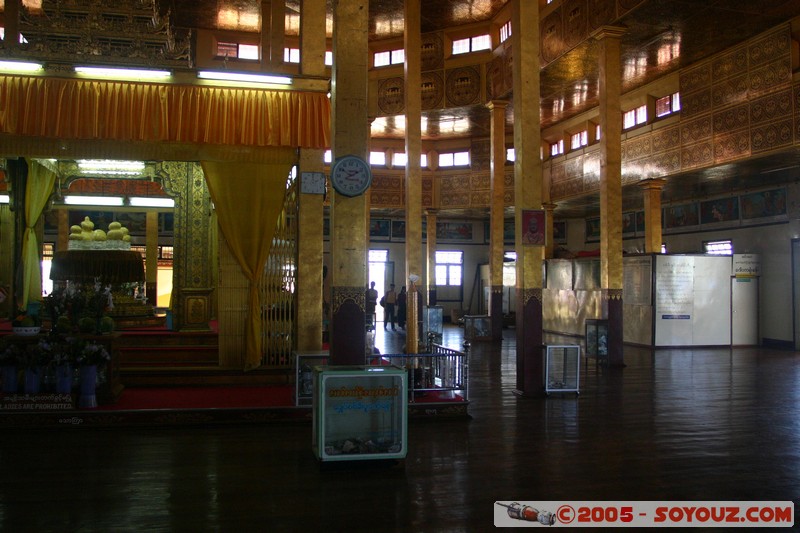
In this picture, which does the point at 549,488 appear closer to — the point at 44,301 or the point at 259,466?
the point at 259,466

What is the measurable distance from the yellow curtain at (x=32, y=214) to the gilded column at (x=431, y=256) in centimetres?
1038

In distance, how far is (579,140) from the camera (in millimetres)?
20531

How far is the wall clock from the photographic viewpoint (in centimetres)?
845

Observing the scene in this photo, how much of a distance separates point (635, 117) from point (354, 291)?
46.8ft

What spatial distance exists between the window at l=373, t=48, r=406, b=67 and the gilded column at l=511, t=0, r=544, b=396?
11169mm

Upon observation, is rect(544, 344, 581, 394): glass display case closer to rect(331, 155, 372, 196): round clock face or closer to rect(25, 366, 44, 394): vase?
rect(331, 155, 372, 196): round clock face

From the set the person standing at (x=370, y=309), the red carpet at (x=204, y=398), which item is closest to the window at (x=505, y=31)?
the person standing at (x=370, y=309)

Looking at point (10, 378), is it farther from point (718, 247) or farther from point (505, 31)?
point (718, 247)

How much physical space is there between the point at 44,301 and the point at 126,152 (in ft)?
8.95

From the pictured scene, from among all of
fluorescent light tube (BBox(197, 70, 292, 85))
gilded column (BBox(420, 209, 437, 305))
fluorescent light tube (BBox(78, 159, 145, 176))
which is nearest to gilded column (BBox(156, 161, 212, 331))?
fluorescent light tube (BBox(78, 159, 145, 176))

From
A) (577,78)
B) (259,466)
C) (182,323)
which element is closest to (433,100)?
(577,78)

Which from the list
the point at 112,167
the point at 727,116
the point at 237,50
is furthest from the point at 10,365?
the point at 237,50

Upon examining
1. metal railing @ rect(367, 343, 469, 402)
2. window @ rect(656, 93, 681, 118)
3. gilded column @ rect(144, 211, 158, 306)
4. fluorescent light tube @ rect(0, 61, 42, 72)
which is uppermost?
window @ rect(656, 93, 681, 118)

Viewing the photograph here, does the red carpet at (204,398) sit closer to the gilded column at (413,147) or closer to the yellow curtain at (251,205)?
the yellow curtain at (251,205)
